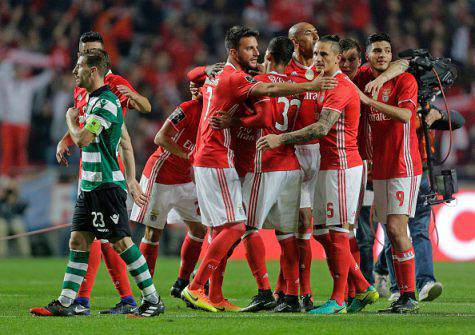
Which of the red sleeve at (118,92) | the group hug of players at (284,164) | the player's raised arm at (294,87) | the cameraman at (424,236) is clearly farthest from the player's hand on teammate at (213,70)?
the cameraman at (424,236)

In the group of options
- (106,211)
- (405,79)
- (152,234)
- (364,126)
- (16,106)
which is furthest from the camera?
(16,106)

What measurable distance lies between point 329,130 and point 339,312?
4.55 ft

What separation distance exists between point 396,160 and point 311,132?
873 mm

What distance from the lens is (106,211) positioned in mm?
6652

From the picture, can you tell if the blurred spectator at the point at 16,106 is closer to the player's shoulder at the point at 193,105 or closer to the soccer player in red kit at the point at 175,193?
the soccer player in red kit at the point at 175,193

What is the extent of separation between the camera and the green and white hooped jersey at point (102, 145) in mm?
6668

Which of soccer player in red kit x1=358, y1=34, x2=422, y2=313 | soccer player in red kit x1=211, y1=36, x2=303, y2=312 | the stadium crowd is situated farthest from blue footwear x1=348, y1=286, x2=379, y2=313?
the stadium crowd

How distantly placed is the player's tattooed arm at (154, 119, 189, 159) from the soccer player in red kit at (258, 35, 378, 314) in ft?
4.55

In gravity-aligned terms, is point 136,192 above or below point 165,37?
below

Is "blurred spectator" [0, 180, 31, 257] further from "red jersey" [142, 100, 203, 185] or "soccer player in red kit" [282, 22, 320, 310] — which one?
"soccer player in red kit" [282, 22, 320, 310]

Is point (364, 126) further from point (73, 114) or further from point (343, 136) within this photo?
point (73, 114)

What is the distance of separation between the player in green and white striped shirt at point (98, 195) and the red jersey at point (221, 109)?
0.81 meters

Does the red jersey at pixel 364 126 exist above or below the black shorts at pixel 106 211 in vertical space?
above

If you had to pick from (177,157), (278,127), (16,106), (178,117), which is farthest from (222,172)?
(16,106)
